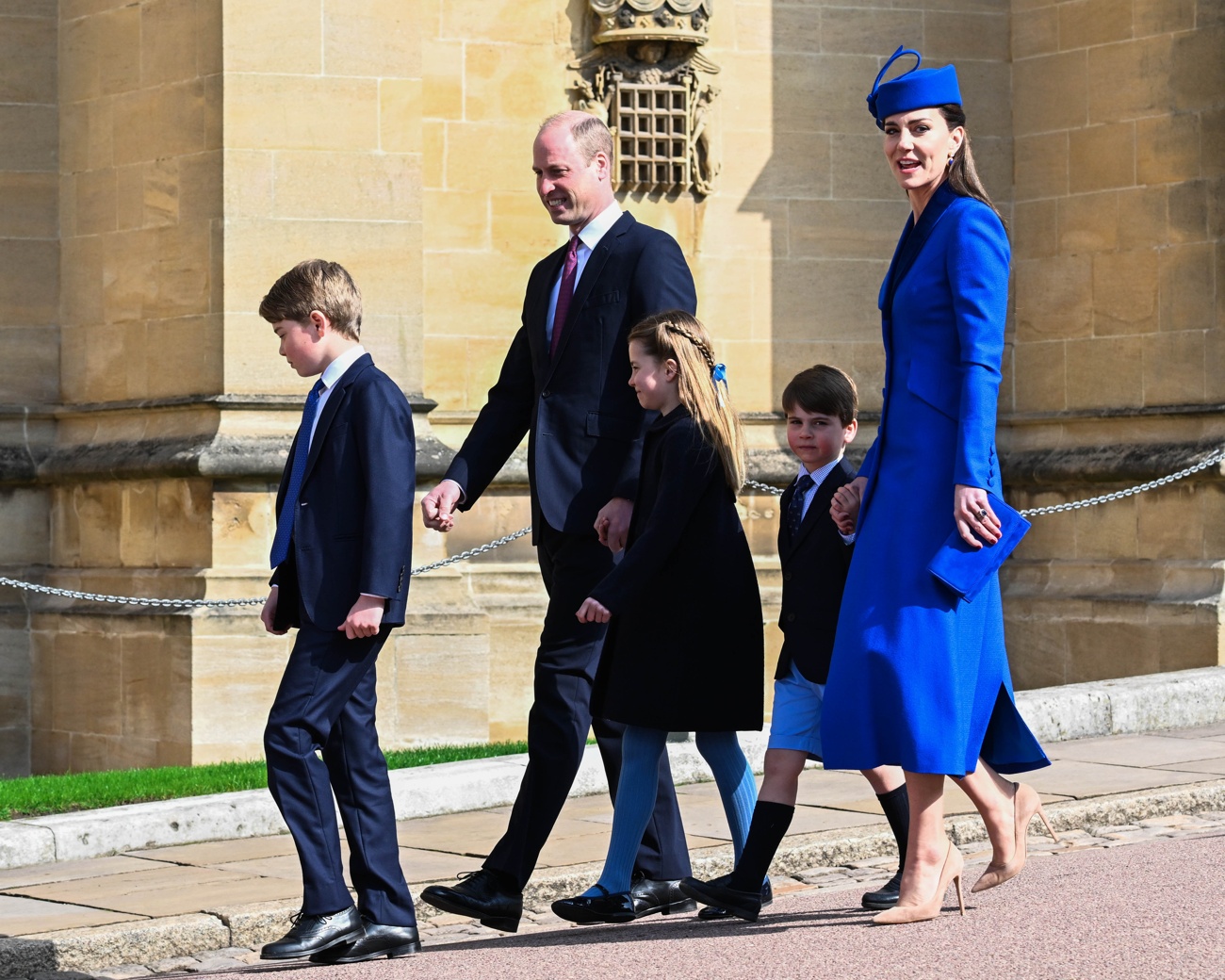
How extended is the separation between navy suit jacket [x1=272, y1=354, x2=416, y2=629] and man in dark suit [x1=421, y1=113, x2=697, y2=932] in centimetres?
27

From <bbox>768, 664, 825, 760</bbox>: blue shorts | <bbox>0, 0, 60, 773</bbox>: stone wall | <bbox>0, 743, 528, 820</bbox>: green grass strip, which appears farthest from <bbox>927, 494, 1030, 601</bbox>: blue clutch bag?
<bbox>0, 0, 60, 773</bbox>: stone wall

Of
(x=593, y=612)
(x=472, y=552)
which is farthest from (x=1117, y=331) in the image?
(x=593, y=612)

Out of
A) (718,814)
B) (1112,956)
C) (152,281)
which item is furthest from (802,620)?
(152,281)

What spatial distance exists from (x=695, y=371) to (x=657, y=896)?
4.34 feet

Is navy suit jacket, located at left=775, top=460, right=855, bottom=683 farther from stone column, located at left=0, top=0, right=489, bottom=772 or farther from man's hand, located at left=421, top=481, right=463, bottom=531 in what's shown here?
stone column, located at left=0, top=0, right=489, bottom=772

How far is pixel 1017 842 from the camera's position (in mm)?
5020

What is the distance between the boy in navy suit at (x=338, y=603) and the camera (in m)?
4.91

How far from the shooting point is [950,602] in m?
4.85

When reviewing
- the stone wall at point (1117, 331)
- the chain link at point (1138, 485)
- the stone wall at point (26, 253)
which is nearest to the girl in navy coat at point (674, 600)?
the chain link at point (1138, 485)

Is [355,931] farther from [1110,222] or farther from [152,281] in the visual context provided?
[1110,222]

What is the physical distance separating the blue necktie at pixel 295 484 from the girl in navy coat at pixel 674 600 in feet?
2.47

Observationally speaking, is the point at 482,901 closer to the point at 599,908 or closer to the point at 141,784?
the point at 599,908

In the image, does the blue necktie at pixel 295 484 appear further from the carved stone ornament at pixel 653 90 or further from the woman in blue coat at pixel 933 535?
the carved stone ornament at pixel 653 90

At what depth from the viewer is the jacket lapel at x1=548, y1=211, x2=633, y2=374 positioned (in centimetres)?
549
